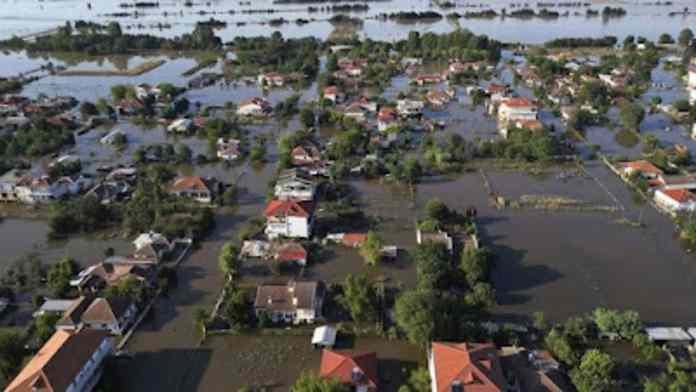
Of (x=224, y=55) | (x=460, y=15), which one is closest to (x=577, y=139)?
(x=224, y=55)

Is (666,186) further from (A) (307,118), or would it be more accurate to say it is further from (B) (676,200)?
(A) (307,118)

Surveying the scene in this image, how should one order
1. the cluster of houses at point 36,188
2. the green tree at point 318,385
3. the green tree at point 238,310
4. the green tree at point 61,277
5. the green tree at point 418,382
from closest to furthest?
1. the green tree at point 318,385
2. the green tree at point 418,382
3. the green tree at point 238,310
4. the green tree at point 61,277
5. the cluster of houses at point 36,188

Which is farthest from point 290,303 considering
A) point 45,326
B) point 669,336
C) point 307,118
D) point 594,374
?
point 307,118

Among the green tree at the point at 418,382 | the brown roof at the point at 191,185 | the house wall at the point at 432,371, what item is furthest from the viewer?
the brown roof at the point at 191,185

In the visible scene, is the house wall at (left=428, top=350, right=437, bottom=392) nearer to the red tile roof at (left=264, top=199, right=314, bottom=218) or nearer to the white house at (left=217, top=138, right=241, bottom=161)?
the red tile roof at (left=264, top=199, right=314, bottom=218)

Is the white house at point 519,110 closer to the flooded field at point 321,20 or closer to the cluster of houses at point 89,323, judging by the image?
the cluster of houses at point 89,323

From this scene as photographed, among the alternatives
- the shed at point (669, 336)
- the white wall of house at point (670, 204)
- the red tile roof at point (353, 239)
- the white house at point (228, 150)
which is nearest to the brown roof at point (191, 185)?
the white house at point (228, 150)
